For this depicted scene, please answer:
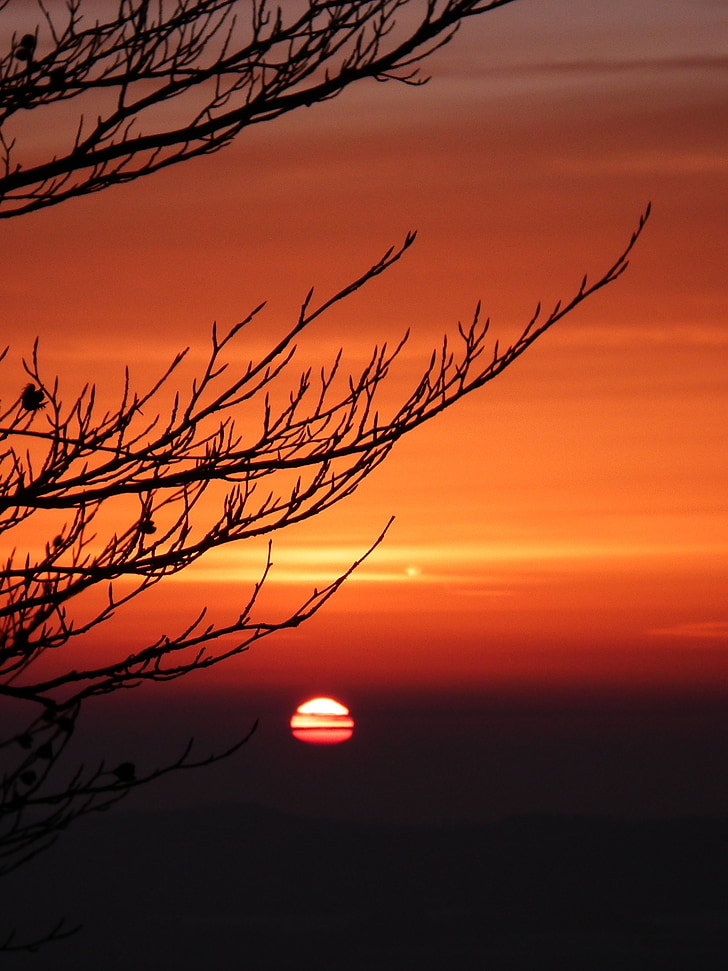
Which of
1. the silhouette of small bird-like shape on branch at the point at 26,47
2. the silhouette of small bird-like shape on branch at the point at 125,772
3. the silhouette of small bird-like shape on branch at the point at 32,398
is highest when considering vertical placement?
the silhouette of small bird-like shape on branch at the point at 26,47

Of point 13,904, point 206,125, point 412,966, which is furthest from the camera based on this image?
point 13,904

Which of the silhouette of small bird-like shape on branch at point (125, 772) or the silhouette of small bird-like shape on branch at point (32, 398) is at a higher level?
the silhouette of small bird-like shape on branch at point (32, 398)

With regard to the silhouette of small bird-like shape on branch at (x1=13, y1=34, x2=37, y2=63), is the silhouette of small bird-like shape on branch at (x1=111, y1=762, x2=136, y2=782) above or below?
below

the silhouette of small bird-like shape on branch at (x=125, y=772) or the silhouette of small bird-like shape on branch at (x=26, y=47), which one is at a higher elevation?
the silhouette of small bird-like shape on branch at (x=26, y=47)

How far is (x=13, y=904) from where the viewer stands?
19850 centimetres

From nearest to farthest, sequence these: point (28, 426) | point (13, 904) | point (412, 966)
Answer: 1. point (28, 426)
2. point (412, 966)
3. point (13, 904)

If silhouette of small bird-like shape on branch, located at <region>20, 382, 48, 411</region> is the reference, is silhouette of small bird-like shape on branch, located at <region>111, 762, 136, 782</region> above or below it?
below

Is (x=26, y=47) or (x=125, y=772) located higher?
(x=26, y=47)

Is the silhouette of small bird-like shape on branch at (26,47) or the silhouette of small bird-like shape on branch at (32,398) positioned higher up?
the silhouette of small bird-like shape on branch at (26,47)

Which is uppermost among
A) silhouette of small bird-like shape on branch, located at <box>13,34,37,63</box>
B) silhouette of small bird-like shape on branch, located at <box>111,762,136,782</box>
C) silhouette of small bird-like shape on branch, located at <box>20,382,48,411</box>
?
silhouette of small bird-like shape on branch, located at <box>13,34,37,63</box>

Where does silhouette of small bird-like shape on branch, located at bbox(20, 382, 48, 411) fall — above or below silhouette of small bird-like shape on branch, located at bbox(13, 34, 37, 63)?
below

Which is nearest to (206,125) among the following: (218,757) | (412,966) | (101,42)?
(101,42)

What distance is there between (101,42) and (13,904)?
20866 cm

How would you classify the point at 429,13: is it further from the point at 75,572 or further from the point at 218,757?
the point at 218,757
